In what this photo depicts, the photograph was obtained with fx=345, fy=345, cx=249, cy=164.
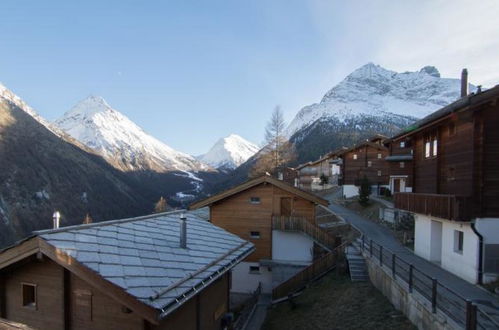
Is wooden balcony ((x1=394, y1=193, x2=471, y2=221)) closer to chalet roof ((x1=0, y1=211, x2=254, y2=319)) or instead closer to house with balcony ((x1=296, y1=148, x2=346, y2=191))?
chalet roof ((x1=0, y1=211, x2=254, y2=319))

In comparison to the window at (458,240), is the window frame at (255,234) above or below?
below

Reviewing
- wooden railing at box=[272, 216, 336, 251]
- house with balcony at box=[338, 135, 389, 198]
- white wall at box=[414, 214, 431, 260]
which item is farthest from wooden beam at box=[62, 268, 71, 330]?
house with balcony at box=[338, 135, 389, 198]

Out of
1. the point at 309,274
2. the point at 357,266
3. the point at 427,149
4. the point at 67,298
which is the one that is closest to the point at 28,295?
the point at 67,298

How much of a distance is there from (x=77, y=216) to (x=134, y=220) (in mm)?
120211

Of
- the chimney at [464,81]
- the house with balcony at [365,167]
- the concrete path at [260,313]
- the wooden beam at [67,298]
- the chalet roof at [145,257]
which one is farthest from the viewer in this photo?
the house with balcony at [365,167]

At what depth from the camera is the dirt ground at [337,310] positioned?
12.4 m

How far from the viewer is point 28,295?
9719 millimetres

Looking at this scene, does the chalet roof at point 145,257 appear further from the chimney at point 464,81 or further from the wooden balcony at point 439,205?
the chimney at point 464,81

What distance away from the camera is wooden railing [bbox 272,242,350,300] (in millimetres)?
20422

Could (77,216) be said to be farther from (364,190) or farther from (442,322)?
(442,322)

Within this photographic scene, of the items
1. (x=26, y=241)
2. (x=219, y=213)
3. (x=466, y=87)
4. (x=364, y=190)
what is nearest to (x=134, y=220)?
(x=26, y=241)

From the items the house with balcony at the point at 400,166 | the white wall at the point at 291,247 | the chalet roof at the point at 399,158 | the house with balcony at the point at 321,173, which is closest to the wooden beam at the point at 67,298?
the white wall at the point at 291,247

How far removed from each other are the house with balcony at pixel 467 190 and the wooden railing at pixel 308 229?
6.37m

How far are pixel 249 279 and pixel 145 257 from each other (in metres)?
15.5
